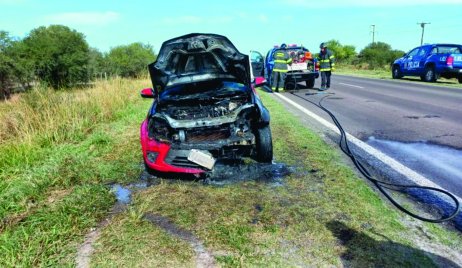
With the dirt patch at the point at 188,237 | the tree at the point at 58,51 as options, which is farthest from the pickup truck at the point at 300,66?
the tree at the point at 58,51

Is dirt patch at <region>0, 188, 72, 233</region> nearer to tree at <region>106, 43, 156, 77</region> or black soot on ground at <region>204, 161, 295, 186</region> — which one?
black soot on ground at <region>204, 161, 295, 186</region>

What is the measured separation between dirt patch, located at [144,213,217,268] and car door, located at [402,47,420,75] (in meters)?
18.5

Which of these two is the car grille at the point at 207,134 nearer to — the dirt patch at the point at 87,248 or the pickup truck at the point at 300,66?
the dirt patch at the point at 87,248

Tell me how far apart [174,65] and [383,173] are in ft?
11.2

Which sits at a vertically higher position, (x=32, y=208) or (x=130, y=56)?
(x=130, y=56)

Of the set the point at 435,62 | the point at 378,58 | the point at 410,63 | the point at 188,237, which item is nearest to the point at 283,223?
the point at 188,237

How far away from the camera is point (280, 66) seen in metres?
13.4

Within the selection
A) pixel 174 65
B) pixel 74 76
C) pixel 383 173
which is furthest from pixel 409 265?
pixel 74 76

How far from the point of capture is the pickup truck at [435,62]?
631 inches

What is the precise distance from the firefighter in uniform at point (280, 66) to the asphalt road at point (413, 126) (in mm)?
1969

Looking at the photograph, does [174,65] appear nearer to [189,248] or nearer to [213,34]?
[213,34]

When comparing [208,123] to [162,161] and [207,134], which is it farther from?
[162,161]

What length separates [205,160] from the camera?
4.38 meters

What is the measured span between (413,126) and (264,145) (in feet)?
12.3
